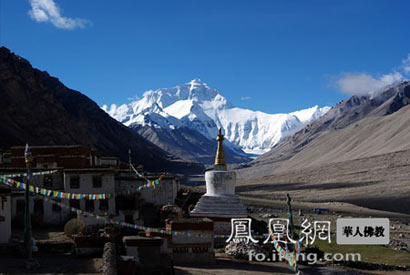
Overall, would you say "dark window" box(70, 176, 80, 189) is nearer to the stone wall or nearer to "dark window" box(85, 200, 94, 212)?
"dark window" box(85, 200, 94, 212)

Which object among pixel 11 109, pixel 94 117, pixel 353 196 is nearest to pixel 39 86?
pixel 11 109

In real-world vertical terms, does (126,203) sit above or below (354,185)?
below

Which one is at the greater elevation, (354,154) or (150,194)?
(354,154)

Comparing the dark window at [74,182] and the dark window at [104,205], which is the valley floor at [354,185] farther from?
the dark window at [74,182]

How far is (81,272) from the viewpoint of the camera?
1409 cm

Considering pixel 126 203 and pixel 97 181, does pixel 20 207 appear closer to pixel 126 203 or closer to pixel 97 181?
pixel 97 181

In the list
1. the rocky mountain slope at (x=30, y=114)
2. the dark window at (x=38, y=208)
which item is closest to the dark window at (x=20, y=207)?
the dark window at (x=38, y=208)

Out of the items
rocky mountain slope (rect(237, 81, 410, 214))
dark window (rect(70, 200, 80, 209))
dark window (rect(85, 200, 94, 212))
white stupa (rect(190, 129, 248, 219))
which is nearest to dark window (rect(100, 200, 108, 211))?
dark window (rect(85, 200, 94, 212))

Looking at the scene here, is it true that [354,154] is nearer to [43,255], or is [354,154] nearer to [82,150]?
[82,150]

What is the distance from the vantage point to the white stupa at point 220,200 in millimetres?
23938

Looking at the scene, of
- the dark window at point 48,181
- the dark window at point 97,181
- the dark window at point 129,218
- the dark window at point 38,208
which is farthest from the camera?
the dark window at point 48,181

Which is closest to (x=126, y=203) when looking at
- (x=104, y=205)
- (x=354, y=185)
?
(x=104, y=205)

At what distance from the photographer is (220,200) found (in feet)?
79.8

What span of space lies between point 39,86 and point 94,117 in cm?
3828
